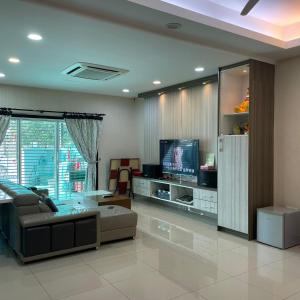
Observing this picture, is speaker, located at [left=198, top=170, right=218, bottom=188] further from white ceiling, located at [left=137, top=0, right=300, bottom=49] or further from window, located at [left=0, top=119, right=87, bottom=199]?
window, located at [left=0, top=119, right=87, bottom=199]

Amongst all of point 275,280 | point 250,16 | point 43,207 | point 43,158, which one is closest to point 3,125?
point 43,158

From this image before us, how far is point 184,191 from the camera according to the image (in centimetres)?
600

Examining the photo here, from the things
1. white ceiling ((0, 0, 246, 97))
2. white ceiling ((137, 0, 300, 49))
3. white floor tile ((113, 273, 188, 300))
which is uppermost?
white ceiling ((137, 0, 300, 49))

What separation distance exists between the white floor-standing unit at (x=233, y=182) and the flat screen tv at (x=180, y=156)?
100 centimetres

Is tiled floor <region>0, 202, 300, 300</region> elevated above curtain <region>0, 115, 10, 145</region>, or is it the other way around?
curtain <region>0, 115, 10, 145</region>

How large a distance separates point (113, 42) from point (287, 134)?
9.22 feet

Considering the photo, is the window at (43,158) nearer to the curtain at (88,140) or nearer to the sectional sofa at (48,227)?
the curtain at (88,140)

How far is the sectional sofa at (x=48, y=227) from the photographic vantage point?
338 cm

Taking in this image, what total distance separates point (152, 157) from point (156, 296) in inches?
176

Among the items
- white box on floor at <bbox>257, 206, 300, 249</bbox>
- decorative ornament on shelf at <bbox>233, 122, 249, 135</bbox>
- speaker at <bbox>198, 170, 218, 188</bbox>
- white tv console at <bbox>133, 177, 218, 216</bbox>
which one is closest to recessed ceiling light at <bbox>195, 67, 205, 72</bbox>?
decorative ornament on shelf at <bbox>233, 122, 249, 135</bbox>

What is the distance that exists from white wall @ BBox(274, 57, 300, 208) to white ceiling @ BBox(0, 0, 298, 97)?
0.30m

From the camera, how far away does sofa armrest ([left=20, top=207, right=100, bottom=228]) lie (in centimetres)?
336

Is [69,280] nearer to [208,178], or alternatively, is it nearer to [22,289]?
[22,289]

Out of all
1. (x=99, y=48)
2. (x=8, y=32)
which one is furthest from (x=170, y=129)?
(x=8, y=32)
